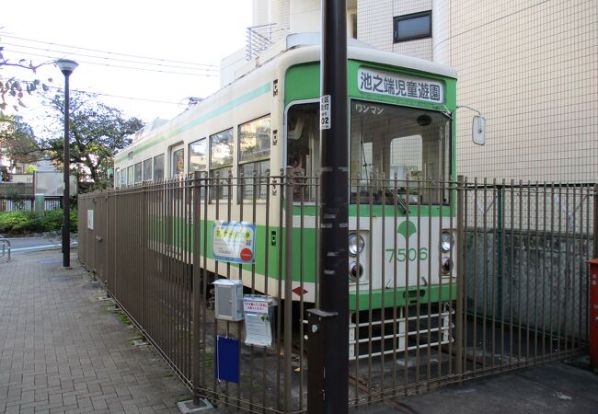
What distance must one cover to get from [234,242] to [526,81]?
5245mm

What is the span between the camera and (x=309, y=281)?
4996mm

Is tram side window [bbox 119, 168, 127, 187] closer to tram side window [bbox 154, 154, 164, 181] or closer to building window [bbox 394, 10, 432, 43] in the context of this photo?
tram side window [bbox 154, 154, 164, 181]

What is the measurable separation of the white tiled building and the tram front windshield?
1.40 m

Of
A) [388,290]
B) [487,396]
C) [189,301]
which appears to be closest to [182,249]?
[189,301]

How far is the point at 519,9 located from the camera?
24.4ft

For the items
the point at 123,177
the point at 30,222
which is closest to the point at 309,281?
the point at 123,177

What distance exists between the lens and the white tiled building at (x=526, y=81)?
654cm

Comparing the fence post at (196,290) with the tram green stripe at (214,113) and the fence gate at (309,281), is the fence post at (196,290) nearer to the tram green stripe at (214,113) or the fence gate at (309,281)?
the fence gate at (309,281)

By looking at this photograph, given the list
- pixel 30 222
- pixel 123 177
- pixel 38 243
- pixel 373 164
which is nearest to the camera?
pixel 373 164

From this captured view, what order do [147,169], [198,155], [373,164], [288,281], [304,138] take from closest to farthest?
[288,281] < [304,138] < [373,164] < [198,155] < [147,169]

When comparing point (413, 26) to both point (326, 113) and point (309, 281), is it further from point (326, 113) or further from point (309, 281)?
point (326, 113)

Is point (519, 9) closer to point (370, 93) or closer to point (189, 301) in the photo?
point (370, 93)

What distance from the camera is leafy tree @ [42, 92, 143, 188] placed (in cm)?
2533

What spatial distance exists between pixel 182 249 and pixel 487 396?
3044 millimetres
